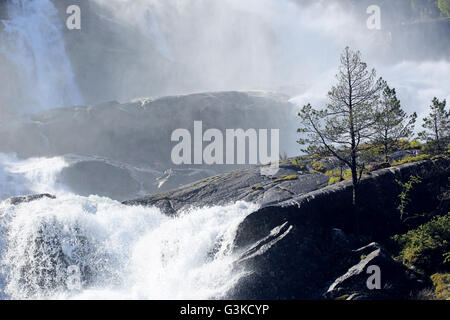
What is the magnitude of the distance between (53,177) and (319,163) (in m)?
75.0

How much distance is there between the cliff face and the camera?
22578 mm

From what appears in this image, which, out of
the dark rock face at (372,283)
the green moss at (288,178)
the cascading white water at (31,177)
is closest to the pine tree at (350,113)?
the dark rock face at (372,283)

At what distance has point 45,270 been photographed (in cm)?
3092

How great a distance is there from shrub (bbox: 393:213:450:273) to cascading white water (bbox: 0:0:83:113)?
144 m

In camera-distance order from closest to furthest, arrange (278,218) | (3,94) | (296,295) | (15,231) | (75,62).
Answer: (296,295) → (278,218) → (15,231) → (3,94) → (75,62)

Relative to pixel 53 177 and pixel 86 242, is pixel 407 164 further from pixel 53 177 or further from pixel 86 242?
pixel 53 177

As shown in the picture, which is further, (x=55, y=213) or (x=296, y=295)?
(x=55, y=213)

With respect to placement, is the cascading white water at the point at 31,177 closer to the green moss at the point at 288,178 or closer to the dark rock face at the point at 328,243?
the green moss at the point at 288,178

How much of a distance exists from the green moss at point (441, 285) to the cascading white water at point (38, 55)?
484ft

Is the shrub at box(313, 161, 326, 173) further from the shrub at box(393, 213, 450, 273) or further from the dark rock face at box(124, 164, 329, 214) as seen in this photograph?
the shrub at box(393, 213, 450, 273)

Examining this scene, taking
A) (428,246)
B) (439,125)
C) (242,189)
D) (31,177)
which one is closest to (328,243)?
(428,246)

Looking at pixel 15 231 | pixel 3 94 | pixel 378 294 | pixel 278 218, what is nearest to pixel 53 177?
pixel 3 94

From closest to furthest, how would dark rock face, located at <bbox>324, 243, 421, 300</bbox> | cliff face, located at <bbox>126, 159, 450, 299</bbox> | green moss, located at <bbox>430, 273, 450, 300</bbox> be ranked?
green moss, located at <bbox>430, 273, 450, 300</bbox> → dark rock face, located at <bbox>324, 243, 421, 300</bbox> → cliff face, located at <bbox>126, 159, 450, 299</bbox>

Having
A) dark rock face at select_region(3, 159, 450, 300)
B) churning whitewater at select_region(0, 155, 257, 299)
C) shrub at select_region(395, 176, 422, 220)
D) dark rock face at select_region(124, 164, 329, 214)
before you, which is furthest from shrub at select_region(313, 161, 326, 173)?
shrub at select_region(395, 176, 422, 220)
